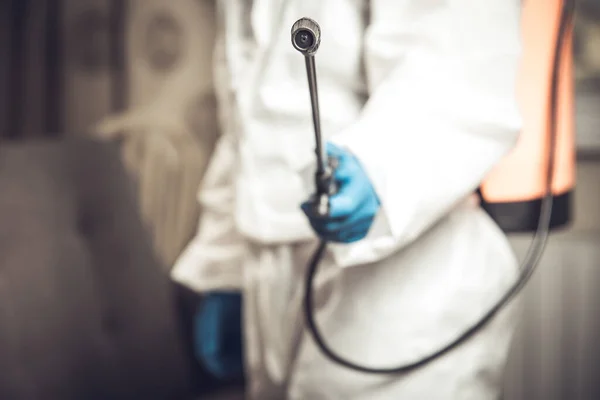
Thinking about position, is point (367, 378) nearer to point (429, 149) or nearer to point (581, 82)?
point (429, 149)

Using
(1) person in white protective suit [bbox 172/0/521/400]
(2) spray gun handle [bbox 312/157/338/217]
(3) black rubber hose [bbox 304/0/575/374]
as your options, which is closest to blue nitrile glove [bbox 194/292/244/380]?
(1) person in white protective suit [bbox 172/0/521/400]

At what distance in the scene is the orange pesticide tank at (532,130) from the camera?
1.86 ft

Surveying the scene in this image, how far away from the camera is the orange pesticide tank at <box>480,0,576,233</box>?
0.57 m

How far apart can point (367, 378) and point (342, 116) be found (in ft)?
0.94

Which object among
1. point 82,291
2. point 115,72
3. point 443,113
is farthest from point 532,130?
point 115,72

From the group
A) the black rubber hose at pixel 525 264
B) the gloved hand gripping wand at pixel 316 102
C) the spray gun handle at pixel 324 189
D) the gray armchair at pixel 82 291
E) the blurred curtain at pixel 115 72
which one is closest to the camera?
the gloved hand gripping wand at pixel 316 102

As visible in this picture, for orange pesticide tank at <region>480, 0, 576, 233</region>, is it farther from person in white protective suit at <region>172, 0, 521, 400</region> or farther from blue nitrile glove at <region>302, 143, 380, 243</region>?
blue nitrile glove at <region>302, 143, 380, 243</region>

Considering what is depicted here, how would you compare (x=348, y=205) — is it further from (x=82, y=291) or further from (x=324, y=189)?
(x=82, y=291)

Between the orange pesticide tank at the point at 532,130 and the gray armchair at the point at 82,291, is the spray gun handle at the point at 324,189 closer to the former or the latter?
the orange pesticide tank at the point at 532,130

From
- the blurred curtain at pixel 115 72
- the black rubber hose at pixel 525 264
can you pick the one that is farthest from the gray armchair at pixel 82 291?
the black rubber hose at pixel 525 264

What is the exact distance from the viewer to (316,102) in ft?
1.19

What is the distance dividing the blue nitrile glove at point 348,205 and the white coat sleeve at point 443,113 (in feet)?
0.05

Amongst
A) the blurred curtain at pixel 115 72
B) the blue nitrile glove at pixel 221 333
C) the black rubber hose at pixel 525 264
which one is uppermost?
the blurred curtain at pixel 115 72

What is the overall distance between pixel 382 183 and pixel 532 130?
190mm
